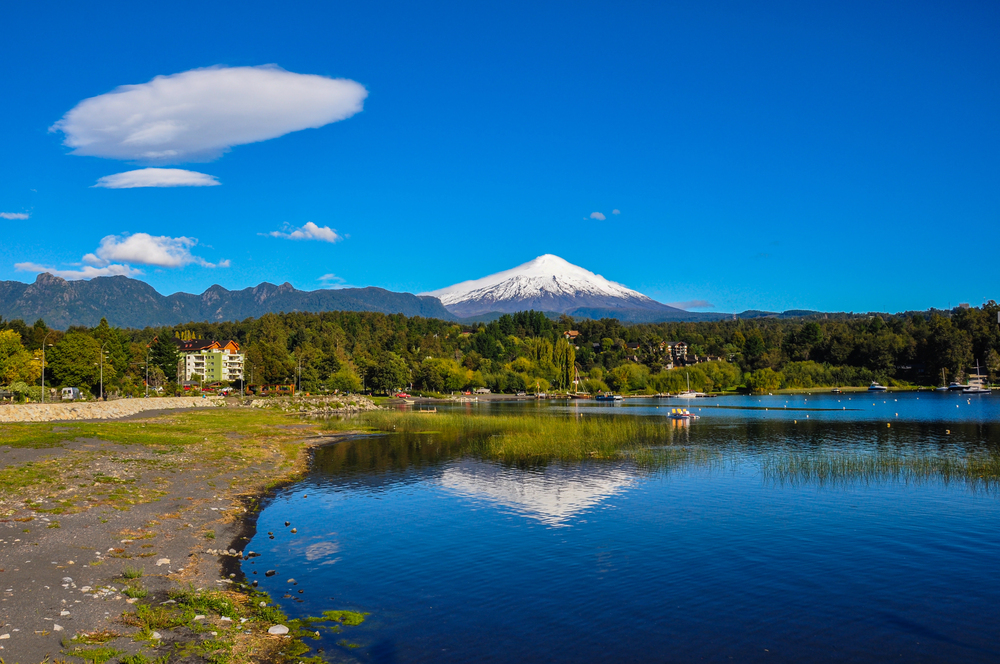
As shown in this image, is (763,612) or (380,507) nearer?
(763,612)

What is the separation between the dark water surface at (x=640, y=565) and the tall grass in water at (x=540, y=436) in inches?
399

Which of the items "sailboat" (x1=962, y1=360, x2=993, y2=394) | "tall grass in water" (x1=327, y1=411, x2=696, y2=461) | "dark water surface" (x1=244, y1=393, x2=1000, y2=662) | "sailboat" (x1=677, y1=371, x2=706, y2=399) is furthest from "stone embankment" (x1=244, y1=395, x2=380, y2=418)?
"sailboat" (x1=962, y1=360, x2=993, y2=394)

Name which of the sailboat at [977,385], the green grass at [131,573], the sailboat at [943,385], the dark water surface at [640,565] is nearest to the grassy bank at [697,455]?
the dark water surface at [640,565]

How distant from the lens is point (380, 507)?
3138cm

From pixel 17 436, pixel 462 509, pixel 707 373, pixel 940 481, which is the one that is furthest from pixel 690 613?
pixel 707 373

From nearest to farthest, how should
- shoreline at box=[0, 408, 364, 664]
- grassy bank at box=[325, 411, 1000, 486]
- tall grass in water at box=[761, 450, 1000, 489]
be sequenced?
shoreline at box=[0, 408, 364, 664], tall grass in water at box=[761, 450, 1000, 489], grassy bank at box=[325, 411, 1000, 486]

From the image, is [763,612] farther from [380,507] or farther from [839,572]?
[380,507]

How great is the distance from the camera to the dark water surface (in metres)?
15.4

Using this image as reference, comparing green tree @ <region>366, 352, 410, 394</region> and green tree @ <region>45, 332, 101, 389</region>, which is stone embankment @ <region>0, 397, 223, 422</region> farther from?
green tree @ <region>366, 352, 410, 394</region>

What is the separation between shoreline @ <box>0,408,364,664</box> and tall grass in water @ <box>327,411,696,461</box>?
758 inches

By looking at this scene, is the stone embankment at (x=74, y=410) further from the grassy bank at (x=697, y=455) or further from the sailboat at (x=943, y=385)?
the sailboat at (x=943, y=385)

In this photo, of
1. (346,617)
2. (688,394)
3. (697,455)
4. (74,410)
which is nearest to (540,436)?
(697,455)

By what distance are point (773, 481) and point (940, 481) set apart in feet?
30.2

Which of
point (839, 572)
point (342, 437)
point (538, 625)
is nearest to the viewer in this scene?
point (538, 625)
